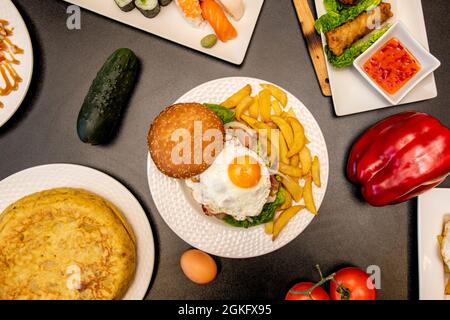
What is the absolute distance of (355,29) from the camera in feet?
6.79

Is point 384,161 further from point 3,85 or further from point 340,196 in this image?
point 3,85

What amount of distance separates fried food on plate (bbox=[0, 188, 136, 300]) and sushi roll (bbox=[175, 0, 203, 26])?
103 cm

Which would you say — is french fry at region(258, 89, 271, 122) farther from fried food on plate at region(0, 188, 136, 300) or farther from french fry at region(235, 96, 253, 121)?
fried food on plate at region(0, 188, 136, 300)

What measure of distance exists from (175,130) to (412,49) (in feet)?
4.22

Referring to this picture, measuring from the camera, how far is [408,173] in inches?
75.6

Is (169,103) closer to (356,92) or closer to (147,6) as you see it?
(147,6)

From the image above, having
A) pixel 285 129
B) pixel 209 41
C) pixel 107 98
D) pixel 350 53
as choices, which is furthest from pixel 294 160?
pixel 107 98

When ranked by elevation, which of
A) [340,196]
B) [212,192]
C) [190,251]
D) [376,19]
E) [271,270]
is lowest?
[271,270]

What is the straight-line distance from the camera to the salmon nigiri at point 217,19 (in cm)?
200

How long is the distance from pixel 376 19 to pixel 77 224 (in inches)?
70.8

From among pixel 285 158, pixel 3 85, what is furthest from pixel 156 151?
pixel 3 85

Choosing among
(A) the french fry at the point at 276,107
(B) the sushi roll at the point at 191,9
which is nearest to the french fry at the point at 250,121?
(A) the french fry at the point at 276,107

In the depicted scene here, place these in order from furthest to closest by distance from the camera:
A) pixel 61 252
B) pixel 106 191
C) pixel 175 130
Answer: pixel 106 191 < pixel 175 130 < pixel 61 252

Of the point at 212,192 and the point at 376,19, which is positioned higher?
the point at 376,19
